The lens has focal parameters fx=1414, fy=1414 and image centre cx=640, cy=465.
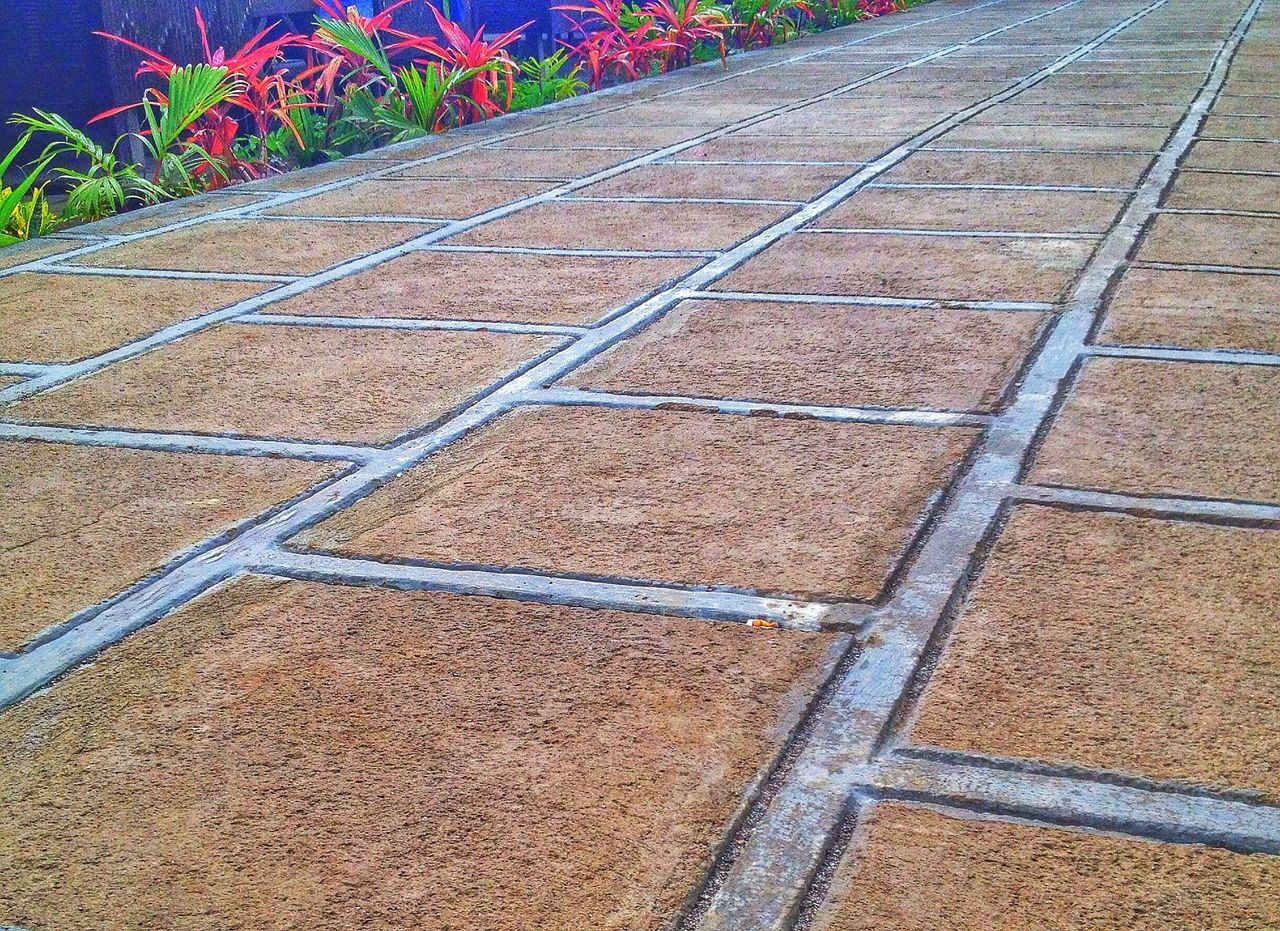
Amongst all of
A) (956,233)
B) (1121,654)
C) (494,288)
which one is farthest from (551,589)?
(956,233)

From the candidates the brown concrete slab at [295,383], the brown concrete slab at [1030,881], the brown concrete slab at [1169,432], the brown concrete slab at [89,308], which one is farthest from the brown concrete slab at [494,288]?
the brown concrete slab at [1030,881]

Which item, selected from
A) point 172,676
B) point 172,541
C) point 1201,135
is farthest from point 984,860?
point 1201,135

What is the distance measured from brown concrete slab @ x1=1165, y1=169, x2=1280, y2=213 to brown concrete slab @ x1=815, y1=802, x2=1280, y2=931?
13.7ft

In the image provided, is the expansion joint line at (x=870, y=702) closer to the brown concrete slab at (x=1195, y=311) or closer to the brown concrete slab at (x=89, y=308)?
the brown concrete slab at (x=1195, y=311)

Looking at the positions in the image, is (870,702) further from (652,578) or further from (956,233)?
(956,233)

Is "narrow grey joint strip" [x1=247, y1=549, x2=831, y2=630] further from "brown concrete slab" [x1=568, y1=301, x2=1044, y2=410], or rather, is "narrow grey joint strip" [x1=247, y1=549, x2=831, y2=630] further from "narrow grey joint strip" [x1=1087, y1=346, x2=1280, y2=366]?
"narrow grey joint strip" [x1=1087, y1=346, x2=1280, y2=366]

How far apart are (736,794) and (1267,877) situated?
65 centimetres

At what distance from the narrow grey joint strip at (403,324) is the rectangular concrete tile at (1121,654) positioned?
1802 mm

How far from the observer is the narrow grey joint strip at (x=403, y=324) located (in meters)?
4.10

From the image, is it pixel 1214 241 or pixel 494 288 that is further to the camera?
pixel 1214 241

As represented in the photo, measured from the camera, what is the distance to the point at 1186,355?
3627 mm

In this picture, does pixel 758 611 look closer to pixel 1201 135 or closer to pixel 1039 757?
pixel 1039 757

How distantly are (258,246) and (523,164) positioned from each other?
80.9 inches

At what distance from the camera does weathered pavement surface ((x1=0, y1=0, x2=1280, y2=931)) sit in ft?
5.83
